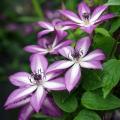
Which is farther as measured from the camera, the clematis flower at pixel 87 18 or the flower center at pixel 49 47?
the flower center at pixel 49 47

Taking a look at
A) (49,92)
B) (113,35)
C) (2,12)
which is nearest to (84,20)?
(113,35)

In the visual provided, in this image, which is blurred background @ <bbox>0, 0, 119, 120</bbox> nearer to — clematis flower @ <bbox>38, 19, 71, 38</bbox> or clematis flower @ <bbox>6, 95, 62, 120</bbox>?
clematis flower @ <bbox>38, 19, 71, 38</bbox>

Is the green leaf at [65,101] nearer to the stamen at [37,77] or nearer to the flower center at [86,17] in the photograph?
the stamen at [37,77]

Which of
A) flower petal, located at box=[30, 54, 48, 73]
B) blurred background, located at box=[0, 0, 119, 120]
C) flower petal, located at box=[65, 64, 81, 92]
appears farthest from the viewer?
blurred background, located at box=[0, 0, 119, 120]

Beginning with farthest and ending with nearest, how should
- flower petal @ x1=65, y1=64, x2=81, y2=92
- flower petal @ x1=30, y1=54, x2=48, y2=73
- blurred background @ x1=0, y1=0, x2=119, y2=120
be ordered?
blurred background @ x1=0, y1=0, x2=119, y2=120, flower petal @ x1=30, y1=54, x2=48, y2=73, flower petal @ x1=65, y1=64, x2=81, y2=92

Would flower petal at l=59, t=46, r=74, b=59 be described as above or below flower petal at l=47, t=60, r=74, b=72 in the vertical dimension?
above

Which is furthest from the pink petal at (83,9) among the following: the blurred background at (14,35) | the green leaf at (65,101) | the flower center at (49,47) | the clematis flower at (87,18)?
the blurred background at (14,35)

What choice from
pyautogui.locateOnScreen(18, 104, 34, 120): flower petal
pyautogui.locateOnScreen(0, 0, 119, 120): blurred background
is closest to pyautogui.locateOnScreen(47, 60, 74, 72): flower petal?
pyautogui.locateOnScreen(18, 104, 34, 120): flower petal

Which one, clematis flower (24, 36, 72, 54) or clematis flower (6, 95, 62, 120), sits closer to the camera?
clematis flower (6, 95, 62, 120)
